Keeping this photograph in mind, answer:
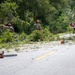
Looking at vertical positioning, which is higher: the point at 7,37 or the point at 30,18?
the point at 30,18

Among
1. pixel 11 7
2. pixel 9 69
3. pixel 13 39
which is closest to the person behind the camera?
pixel 9 69

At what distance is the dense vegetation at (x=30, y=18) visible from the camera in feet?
85.9

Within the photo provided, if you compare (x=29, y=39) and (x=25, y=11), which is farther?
(x=25, y=11)

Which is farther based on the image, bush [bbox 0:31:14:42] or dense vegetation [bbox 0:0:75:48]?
dense vegetation [bbox 0:0:75:48]

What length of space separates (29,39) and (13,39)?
4.58ft

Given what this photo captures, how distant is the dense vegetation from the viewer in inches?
1031

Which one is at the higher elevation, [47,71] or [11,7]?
[11,7]

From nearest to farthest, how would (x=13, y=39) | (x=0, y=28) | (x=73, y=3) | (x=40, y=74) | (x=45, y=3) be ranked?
(x=40, y=74) → (x=13, y=39) → (x=0, y=28) → (x=45, y=3) → (x=73, y=3)

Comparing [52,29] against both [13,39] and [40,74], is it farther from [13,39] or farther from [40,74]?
[40,74]

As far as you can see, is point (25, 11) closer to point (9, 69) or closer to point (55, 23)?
point (55, 23)

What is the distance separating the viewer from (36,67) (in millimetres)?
11273

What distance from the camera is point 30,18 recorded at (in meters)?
39.1

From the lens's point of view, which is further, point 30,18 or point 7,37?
point 30,18

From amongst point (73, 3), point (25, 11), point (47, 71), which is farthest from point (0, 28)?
point (73, 3)
